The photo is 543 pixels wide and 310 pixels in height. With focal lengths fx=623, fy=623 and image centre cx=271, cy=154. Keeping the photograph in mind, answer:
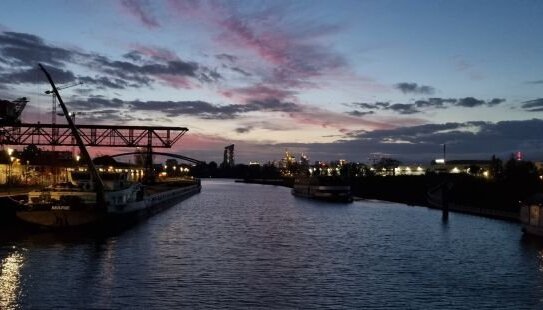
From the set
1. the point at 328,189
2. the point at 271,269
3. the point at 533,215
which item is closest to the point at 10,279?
the point at 271,269

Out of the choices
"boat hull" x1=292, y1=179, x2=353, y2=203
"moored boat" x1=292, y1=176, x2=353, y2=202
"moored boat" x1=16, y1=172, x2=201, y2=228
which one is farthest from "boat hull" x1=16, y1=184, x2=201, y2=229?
"moored boat" x1=292, y1=176, x2=353, y2=202

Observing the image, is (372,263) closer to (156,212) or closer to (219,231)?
(219,231)

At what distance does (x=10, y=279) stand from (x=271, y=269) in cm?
1467

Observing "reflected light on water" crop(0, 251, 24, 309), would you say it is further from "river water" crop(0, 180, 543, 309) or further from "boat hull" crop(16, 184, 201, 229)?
"boat hull" crop(16, 184, 201, 229)

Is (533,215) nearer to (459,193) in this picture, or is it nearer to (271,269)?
(271,269)

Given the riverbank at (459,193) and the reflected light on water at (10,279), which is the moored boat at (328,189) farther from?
the reflected light on water at (10,279)

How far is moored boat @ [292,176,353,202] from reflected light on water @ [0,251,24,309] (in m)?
97.7

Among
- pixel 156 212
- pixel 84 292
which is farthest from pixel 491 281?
pixel 156 212

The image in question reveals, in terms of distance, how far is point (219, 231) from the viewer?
61969 millimetres

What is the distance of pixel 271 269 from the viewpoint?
37938 millimetres

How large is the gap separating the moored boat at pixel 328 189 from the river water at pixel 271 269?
71.2 meters

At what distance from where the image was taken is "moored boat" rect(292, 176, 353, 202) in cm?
13462

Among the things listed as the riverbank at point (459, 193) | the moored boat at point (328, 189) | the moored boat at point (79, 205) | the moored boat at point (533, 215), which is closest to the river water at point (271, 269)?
the moored boat at point (533, 215)

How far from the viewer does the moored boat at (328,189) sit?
442 feet
